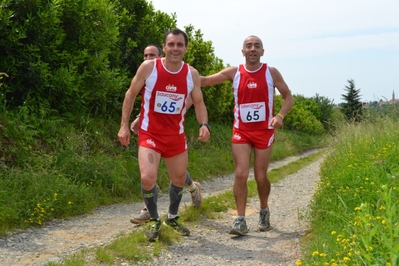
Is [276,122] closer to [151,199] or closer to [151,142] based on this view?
[151,142]

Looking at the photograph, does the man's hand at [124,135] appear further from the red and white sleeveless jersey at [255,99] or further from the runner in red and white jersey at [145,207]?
the red and white sleeveless jersey at [255,99]

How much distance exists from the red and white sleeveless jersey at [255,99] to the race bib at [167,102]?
1087 mm

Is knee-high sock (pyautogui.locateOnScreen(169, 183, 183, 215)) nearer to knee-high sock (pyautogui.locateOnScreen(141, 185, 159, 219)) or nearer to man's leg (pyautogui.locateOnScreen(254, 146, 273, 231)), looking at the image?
knee-high sock (pyautogui.locateOnScreen(141, 185, 159, 219))

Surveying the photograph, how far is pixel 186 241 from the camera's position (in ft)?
19.0

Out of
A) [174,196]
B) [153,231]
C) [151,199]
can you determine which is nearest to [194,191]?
[174,196]

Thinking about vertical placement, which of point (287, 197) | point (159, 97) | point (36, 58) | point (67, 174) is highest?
point (36, 58)

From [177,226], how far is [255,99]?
1.81 metres

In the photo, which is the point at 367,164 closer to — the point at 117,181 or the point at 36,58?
the point at 117,181

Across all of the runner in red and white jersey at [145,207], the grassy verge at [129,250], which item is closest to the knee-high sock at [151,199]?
the grassy verge at [129,250]

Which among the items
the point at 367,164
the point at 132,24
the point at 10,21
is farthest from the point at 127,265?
the point at 132,24

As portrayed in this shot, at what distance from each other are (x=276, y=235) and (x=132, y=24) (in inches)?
329

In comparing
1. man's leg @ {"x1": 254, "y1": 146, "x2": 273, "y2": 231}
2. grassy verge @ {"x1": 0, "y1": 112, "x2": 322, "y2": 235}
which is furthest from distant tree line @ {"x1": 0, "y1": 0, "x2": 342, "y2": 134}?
man's leg @ {"x1": 254, "y1": 146, "x2": 273, "y2": 231}

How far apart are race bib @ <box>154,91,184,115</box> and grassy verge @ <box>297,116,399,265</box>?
1.89 metres

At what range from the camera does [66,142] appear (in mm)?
8883
